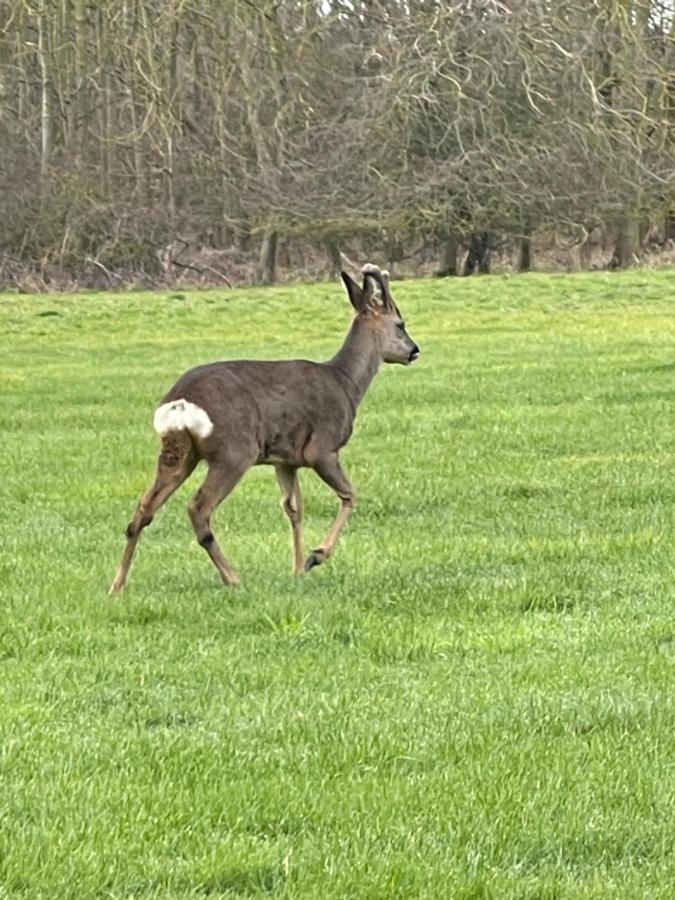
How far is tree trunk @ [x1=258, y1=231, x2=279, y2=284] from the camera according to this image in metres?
35.5

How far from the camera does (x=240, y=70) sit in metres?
18.4

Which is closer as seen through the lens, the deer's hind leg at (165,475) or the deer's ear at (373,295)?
the deer's hind leg at (165,475)

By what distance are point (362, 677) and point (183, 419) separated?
2223 mm

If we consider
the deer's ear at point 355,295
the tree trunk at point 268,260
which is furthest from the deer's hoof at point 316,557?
the tree trunk at point 268,260

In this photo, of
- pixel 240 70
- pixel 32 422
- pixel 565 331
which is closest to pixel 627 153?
pixel 565 331

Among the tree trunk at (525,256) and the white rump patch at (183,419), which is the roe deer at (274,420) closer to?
the white rump patch at (183,419)

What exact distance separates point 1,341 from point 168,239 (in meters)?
10.6

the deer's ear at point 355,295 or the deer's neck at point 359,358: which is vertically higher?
the deer's ear at point 355,295

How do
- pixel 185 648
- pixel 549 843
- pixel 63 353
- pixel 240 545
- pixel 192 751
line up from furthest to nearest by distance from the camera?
pixel 63 353
pixel 240 545
pixel 185 648
pixel 192 751
pixel 549 843

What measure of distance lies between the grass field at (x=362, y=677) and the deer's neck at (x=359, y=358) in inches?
35.8

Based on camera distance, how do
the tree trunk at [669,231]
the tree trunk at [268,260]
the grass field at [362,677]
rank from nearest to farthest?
the grass field at [362,677] < the tree trunk at [268,260] < the tree trunk at [669,231]

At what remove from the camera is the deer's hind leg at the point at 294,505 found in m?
9.21

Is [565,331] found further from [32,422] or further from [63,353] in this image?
[32,422]

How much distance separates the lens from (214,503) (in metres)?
8.76
